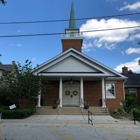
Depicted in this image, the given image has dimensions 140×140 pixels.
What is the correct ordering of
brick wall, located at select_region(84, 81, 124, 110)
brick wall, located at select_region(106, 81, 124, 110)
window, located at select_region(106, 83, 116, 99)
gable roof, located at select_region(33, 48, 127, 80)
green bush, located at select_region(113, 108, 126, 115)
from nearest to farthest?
green bush, located at select_region(113, 108, 126, 115)
gable roof, located at select_region(33, 48, 127, 80)
brick wall, located at select_region(106, 81, 124, 110)
brick wall, located at select_region(84, 81, 124, 110)
window, located at select_region(106, 83, 116, 99)

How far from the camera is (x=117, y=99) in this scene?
19.5 meters

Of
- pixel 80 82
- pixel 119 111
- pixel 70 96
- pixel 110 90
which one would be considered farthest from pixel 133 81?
pixel 70 96

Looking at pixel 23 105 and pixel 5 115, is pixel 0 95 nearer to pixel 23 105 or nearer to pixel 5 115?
pixel 23 105

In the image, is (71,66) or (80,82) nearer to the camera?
(80,82)

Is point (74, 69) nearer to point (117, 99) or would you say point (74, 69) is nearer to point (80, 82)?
point (80, 82)

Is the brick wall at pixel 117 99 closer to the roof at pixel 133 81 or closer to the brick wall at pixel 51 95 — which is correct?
the roof at pixel 133 81

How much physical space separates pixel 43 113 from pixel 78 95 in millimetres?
5635

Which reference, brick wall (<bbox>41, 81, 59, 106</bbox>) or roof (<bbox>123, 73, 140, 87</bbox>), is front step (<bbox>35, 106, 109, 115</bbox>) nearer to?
brick wall (<bbox>41, 81, 59, 106</bbox>)

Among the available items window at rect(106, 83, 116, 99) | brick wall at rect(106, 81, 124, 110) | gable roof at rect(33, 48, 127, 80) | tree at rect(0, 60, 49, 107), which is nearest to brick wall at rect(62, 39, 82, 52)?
gable roof at rect(33, 48, 127, 80)

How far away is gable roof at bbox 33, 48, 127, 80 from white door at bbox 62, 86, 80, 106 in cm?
278

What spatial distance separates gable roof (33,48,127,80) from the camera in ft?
58.3

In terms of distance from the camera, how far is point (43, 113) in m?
15.6

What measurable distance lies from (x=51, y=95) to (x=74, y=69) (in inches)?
172

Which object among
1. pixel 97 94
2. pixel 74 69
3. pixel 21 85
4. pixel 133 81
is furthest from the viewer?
pixel 133 81
